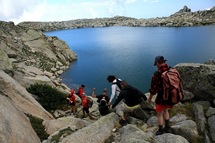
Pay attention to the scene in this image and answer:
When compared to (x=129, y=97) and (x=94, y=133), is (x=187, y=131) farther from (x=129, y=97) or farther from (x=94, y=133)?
(x=94, y=133)

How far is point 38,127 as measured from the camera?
1617 centimetres

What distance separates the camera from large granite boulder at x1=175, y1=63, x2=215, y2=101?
17.8 metres

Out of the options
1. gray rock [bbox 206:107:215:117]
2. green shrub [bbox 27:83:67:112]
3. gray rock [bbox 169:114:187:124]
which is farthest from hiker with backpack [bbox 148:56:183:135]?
green shrub [bbox 27:83:67:112]

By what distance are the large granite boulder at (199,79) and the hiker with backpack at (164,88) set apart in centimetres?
614

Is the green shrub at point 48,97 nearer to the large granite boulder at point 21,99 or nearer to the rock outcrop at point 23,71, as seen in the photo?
the rock outcrop at point 23,71

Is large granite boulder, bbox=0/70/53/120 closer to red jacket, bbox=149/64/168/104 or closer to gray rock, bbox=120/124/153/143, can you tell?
gray rock, bbox=120/124/153/143

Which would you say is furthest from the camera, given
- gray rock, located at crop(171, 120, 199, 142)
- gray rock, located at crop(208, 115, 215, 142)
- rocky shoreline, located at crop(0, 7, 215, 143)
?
gray rock, located at crop(208, 115, 215, 142)

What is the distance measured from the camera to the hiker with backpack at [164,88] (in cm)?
1153

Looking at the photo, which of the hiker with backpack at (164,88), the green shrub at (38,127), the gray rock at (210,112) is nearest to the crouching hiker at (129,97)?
the hiker with backpack at (164,88)

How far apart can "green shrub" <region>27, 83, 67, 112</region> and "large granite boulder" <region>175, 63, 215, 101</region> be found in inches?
507

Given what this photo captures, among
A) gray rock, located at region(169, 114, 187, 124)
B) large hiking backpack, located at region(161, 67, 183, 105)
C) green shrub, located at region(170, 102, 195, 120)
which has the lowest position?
green shrub, located at region(170, 102, 195, 120)

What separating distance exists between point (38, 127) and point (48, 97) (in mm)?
9951

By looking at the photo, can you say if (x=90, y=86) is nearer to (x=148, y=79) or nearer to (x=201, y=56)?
(x=148, y=79)

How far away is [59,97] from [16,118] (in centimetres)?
1299
